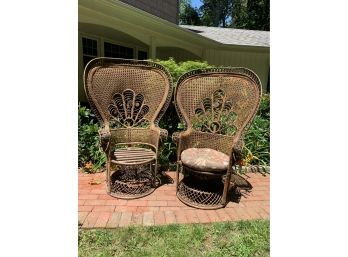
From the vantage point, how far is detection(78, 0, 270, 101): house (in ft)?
19.9

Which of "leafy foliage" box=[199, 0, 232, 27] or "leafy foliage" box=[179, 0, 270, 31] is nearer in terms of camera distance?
"leafy foliage" box=[179, 0, 270, 31]

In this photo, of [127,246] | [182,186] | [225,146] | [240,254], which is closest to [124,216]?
[127,246]

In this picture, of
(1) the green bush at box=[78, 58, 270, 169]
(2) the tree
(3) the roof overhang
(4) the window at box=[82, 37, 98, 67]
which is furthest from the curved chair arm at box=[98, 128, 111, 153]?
(2) the tree

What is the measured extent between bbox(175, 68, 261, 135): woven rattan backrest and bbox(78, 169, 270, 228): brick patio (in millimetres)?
862

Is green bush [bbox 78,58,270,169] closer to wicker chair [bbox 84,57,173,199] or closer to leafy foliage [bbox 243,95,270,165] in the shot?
leafy foliage [bbox 243,95,270,165]

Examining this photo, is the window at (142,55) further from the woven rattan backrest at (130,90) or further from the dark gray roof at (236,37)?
the woven rattan backrest at (130,90)

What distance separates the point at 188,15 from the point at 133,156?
97.0 feet

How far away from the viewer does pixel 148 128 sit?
3.52m

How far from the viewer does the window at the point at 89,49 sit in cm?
800

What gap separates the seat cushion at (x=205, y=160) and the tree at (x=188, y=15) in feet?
95.4

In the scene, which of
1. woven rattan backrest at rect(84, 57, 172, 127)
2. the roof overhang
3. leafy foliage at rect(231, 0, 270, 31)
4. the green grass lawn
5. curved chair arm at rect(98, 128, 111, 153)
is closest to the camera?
the green grass lawn

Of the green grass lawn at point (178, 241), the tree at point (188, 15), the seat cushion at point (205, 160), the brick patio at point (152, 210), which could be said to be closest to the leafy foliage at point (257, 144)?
the brick patio at point (152, 210)
